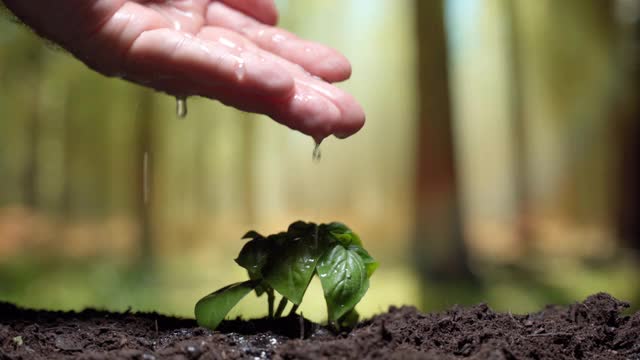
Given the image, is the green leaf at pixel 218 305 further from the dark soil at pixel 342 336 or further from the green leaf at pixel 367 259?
the green leaf at pixel 367 259

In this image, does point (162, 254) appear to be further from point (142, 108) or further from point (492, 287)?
point (492, 287)

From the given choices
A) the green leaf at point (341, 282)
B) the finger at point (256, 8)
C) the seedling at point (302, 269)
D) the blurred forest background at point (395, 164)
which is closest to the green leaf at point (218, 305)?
the seedling at point (302, 269)

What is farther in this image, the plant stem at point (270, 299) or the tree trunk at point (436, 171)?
the tree trunk at point (436, 171)

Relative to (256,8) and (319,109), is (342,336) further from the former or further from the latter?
(256,8)

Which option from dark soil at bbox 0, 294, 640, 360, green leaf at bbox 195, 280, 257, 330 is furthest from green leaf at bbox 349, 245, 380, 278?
green leaf at bbox 195, 280, 257, 330

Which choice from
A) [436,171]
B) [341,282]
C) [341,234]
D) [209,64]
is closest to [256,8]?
[209,64]

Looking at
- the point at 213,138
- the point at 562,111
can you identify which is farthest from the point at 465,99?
the point at 213,138
